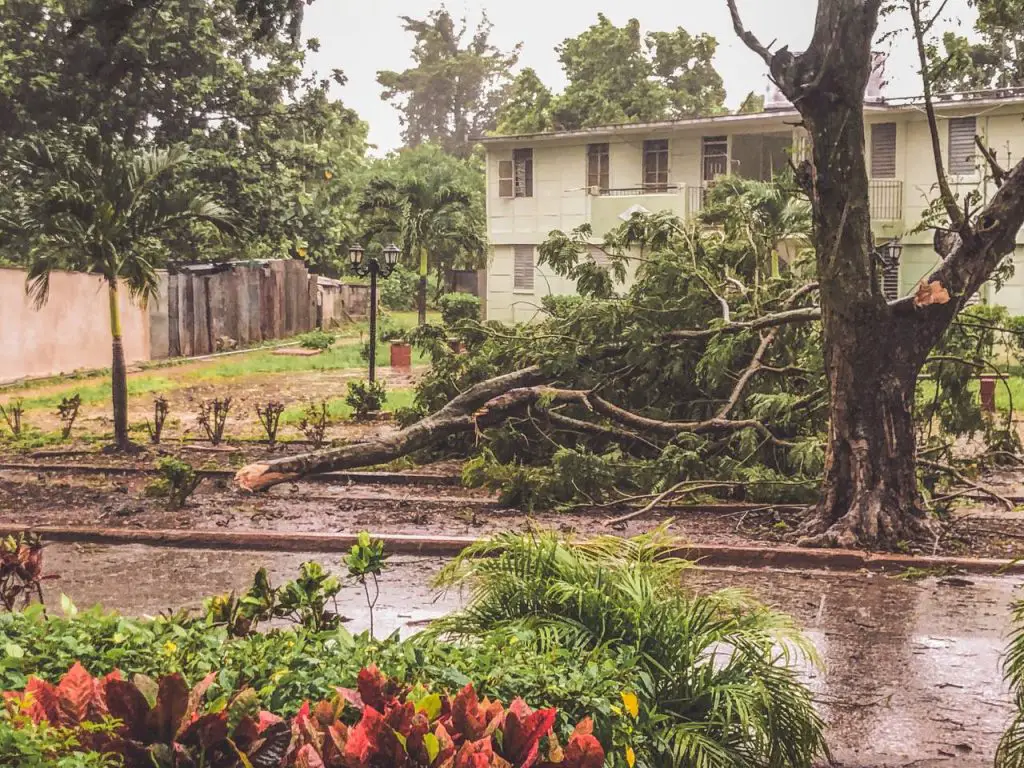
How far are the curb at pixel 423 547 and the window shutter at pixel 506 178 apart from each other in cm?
2531

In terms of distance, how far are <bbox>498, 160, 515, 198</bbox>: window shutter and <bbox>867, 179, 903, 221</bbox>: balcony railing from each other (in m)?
10.1

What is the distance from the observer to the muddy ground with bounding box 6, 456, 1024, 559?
992 centimetres

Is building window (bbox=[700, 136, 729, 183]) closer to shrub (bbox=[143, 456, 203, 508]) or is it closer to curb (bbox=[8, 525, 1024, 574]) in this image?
shrub (bbox=[143, 456, 203, 508])

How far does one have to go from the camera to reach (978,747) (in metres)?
5.31

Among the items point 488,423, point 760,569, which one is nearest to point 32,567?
point 760,569

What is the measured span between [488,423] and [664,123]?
20.6 meters

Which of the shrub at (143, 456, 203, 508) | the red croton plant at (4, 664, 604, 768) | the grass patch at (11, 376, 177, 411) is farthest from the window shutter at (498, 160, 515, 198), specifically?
the red croton plant at (4, 664, 604, 768)

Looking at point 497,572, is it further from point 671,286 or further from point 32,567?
point 671,286

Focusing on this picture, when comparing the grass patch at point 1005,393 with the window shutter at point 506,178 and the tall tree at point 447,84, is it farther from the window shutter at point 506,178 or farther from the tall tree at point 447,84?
the tall tree at point 447,84

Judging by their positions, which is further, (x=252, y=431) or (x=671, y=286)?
(x=252, y=431)

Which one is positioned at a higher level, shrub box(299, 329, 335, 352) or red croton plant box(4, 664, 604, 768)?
shrub box(299, 329, 335, 352)

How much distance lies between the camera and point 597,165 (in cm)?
3281

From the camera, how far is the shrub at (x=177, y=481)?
35.8 feet

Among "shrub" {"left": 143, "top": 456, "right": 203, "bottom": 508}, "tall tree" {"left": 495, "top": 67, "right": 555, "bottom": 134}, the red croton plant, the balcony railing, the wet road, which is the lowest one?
the wet road
